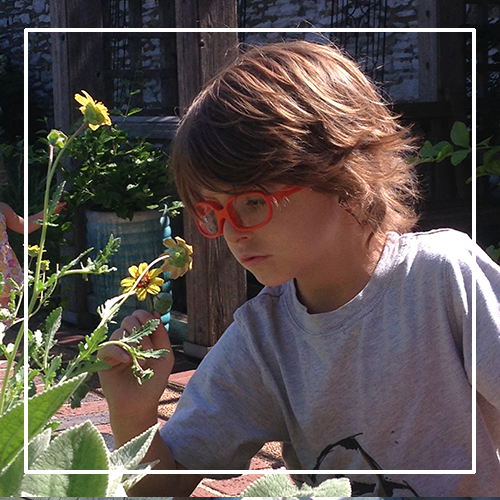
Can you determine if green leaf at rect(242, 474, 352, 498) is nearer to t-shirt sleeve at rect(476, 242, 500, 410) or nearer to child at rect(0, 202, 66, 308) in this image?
t-shirt sleeve at rect(476, 242, 500, 410)

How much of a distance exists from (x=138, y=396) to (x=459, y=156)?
0.31 metres

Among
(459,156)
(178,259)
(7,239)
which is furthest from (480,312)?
(7,239)

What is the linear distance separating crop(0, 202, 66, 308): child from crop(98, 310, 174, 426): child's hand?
0.37 ft

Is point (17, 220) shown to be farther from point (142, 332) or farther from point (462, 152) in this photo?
point (462, 152)

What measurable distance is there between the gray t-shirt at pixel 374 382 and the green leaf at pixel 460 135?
7cm

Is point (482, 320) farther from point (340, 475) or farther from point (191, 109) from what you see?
point (191, 109)

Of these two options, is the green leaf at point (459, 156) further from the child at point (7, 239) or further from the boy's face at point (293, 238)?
the child at point (7, 239)

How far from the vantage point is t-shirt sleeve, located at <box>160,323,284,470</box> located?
0.63 meters

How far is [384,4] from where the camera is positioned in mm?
558

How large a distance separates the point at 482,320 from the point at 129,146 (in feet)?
1.32

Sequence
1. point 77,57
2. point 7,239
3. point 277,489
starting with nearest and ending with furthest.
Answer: point 277,489
point 77,57
point 7,239

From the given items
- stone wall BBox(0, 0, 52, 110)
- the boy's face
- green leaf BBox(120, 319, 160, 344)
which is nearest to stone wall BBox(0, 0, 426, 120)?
stone wall BBox(0, 0, 52, 110)

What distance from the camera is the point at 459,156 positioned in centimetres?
54

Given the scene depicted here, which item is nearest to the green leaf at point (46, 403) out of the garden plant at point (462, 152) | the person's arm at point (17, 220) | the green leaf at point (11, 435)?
the green leaf at point (11, 435)
